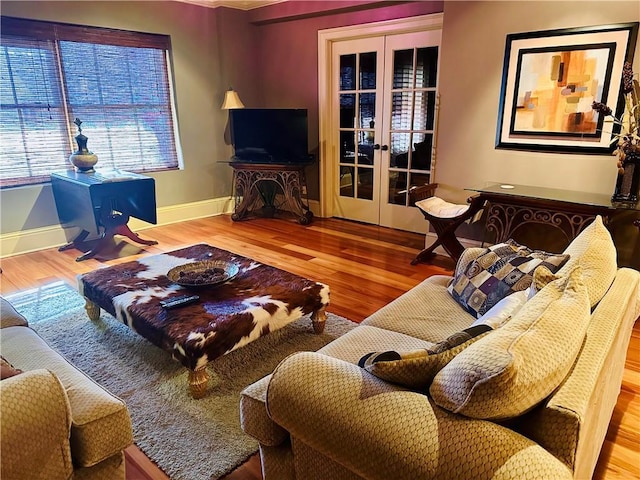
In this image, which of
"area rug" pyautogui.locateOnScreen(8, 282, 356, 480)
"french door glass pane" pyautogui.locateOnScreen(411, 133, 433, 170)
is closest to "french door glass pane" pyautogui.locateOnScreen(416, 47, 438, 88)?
"french door glass pane" pyautogui.locateOnScreen(411, 133, 433, 170)

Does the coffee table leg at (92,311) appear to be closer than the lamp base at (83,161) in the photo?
Yes

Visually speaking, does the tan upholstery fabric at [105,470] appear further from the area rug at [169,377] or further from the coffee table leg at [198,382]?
the coffee table leg at [198,382]

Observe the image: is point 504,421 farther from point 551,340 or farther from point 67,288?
point 67,288

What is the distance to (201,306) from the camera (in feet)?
7.34

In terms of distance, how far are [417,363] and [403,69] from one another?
399 centimetres

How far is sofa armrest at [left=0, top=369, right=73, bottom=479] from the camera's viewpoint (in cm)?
102

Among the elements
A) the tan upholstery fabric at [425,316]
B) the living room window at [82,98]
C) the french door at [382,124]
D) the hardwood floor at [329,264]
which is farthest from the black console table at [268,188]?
the tan upholstery fabric at [425,316]

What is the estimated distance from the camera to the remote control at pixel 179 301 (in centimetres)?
222

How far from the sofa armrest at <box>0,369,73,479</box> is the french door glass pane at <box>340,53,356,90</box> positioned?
4455 mm

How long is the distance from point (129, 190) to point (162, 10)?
2.20 metres

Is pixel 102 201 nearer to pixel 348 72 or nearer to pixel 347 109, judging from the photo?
pixel 347 109

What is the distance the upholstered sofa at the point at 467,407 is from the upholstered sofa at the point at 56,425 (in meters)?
0.41

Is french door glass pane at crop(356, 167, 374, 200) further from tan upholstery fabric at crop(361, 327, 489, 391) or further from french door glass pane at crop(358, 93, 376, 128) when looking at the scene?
tan upholstery fabric at crop(361, 327, 489, 391)

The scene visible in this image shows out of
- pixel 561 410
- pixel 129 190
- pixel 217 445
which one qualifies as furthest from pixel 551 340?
pixel 129 190
